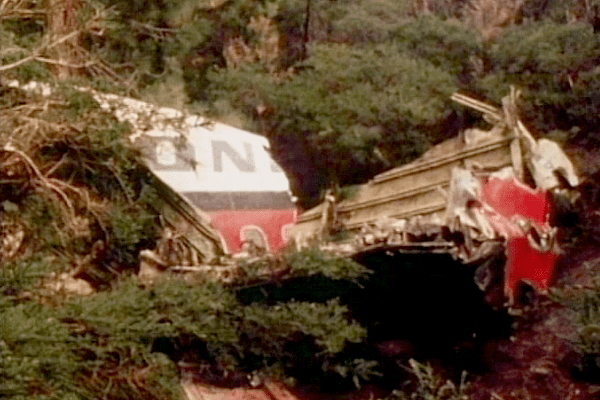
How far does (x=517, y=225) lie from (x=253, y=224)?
0.81m

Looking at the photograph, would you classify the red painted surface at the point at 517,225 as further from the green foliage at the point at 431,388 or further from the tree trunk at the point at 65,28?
the tree trunk at the point at 65,28

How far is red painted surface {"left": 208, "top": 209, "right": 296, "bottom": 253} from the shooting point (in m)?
2.43

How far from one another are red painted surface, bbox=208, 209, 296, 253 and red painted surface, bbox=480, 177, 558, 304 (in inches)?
26.3

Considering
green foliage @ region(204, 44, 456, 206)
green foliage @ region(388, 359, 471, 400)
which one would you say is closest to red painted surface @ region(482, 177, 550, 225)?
green foliage @ region(204, 44, 456, 206)

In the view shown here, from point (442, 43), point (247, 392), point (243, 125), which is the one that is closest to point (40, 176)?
point (243, 125)

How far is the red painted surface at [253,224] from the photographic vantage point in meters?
2.43

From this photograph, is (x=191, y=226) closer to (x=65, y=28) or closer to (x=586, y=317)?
(x=65, y=28)

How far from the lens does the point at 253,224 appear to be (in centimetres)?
248

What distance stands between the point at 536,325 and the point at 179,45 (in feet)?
4.60

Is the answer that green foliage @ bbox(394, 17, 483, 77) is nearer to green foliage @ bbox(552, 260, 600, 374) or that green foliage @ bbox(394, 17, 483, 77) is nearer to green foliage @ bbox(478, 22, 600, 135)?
green foliage @ bbox(478, 22, 600, 135)

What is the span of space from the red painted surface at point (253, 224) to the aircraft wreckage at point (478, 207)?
16cm

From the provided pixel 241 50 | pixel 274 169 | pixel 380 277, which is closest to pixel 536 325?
pixel 380 277

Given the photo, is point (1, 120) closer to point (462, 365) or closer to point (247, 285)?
point (247, 285)

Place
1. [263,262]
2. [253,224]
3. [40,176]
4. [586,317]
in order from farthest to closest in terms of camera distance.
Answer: [253,224]
[40,176]
[263,262]
[586,317]
